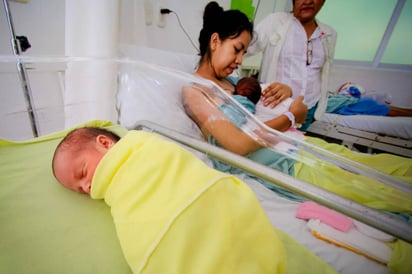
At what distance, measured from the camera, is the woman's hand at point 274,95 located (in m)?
1.14

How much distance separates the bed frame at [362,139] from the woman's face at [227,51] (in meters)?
1.51

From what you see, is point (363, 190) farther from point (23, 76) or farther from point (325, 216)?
point (23, 76)

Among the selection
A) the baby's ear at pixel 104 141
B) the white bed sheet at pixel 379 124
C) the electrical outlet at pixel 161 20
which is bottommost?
the white bed sheet at pixel 379 124

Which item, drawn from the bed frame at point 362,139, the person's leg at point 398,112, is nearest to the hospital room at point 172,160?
the bed frame at point 362,139

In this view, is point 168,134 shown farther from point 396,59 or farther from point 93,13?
point 396,59

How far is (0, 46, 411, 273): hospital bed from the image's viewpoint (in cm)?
39

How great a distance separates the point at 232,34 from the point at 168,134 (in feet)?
2.10

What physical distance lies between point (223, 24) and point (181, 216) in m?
1.01

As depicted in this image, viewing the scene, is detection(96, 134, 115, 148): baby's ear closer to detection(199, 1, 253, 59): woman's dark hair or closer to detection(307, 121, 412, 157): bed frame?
detection(199, 1, 253, 59): woman's dark hair

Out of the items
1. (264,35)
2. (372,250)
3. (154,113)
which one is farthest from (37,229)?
(264,35)

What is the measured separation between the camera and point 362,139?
6.51 ft

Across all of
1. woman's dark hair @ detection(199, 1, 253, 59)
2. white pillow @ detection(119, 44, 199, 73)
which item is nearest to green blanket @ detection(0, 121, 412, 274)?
white pillow @ detection(119, 44, 199, 73)

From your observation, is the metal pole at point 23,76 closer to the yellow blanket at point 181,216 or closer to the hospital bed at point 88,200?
the hospital bed at point 88,200

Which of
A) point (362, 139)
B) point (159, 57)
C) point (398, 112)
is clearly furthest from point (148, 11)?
point (398, 112)
